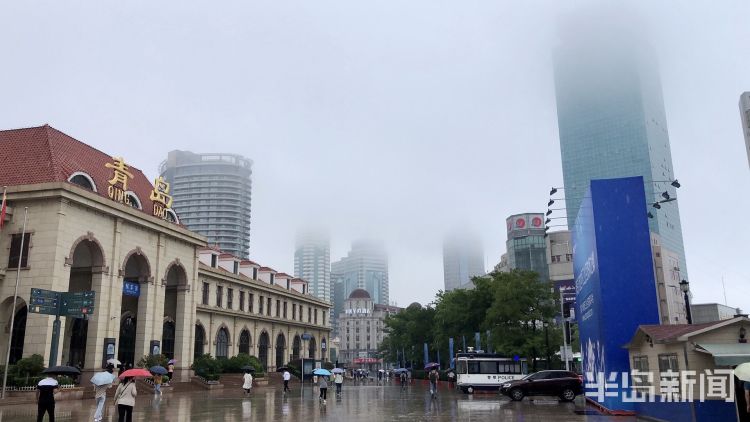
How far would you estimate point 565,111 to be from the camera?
472 feet

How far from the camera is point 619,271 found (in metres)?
20.0

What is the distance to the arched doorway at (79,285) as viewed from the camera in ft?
120

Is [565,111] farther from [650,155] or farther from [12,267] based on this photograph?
[12,267]

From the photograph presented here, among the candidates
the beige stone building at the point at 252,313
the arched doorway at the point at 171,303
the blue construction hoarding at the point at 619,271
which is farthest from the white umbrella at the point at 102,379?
the beige stone building at the point at 252,313

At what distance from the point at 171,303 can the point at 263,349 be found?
19500 mm

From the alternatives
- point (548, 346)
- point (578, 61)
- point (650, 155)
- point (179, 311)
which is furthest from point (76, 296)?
point (578, 61)

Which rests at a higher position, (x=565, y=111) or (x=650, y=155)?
(x=565, y=111)

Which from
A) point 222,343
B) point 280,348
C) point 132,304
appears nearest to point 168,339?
point 132,304

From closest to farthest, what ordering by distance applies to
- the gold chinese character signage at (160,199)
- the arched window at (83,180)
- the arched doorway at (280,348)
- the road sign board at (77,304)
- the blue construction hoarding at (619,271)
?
1. the blue construction hoarding at (619,271)
2. the road sign board at (77,304)
3. the arched window at (83,180)
4. the gold chinese character signage at (160,199)
5. the arched doorway at (280,348)

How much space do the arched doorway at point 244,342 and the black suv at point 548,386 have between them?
3647 cm

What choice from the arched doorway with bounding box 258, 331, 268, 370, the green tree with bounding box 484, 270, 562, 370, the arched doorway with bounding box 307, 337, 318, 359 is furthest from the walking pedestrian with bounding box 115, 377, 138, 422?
the arched doorway with bounding box 307, 337, 318, 359

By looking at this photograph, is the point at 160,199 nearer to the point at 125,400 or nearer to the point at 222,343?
the point at 222,343

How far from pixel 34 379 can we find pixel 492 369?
27.5 m

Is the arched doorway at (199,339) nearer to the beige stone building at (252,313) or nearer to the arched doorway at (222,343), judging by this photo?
the beige stone building at (252,313)
